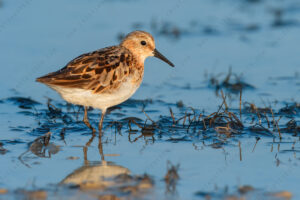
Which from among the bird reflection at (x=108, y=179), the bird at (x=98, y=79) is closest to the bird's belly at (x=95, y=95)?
the bird at (x=98, y=79)

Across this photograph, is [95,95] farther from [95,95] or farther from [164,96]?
[164,96]

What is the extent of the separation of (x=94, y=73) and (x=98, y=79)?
11 cm

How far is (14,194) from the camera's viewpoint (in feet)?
20.7

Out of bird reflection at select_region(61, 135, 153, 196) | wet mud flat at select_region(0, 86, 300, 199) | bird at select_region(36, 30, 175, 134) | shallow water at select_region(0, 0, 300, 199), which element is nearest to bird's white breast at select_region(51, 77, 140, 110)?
bird at select_region(36, 30, 175, 134)

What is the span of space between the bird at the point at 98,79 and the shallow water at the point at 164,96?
627 mm

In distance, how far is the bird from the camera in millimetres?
8312

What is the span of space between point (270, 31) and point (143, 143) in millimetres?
7628

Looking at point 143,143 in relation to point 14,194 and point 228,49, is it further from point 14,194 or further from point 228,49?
point 228,49

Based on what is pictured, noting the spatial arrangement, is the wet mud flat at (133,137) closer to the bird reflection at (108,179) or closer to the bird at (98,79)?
the bird reflection at (108,179)

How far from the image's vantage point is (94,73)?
852 cm

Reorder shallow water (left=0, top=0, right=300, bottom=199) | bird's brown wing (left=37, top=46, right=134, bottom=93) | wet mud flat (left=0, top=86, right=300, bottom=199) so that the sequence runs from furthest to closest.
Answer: bird's brown wing (left=37, top=46, right=134, bottom=93) → shallow water (left=0, top=0, right=300, bottom=199) → wet mud flat (left=0, top=86, right=300, bottom=199)

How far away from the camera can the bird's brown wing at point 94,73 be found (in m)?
8.28

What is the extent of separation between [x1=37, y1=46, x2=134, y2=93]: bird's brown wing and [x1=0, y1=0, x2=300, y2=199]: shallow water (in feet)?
2.82

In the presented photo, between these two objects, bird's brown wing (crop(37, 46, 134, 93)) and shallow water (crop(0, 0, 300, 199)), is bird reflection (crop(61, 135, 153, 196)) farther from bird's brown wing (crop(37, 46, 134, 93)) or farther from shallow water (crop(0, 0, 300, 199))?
bird's brown wing (crop(37, 46, 134, 93))
